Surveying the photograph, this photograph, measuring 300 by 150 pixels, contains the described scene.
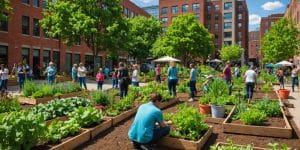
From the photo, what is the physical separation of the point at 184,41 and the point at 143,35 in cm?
686

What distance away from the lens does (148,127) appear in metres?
6.32

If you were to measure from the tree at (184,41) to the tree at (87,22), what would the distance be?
43.8ft

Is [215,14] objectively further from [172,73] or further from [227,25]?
[172,73]

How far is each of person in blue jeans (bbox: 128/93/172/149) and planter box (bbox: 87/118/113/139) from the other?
1.50 meters

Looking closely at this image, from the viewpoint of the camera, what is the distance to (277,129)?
25.6 feet

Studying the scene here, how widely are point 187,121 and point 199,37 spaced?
3976cm

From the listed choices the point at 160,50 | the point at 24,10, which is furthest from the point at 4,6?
the point at 160,50

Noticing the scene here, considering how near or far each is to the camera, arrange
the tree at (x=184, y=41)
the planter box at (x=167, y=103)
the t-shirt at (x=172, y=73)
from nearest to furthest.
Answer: the planter box at (x=167, y=103) → the t-shirt at (x=172, y=73) → the tree at (x=184, y=41)

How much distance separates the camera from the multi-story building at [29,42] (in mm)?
29391

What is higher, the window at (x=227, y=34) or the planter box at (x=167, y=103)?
the window at (x=227, y=34)

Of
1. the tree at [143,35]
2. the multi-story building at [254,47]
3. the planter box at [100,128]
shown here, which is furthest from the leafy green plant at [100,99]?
the multi-story building at [254,47]

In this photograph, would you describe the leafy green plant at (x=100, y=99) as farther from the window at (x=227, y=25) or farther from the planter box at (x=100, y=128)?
the window at (x=227, y=25)

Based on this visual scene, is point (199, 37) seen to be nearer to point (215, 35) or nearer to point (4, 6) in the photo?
point (4, 6)

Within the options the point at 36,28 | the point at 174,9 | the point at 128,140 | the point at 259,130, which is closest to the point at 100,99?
the point at 128,140
